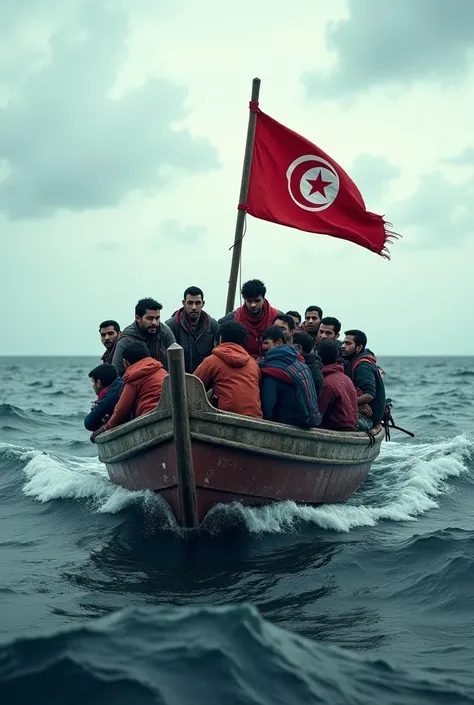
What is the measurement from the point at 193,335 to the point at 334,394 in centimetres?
198

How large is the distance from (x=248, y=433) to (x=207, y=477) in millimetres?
492

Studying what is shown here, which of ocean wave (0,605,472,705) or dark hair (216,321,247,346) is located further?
dark hair (216,321,247,346)

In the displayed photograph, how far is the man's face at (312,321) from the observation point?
34.1 ft

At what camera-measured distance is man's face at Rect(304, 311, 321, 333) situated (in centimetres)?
1040

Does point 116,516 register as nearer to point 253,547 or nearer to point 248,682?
point 253,547

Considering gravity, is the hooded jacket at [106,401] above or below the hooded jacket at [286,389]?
below

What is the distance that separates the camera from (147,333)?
846 cm

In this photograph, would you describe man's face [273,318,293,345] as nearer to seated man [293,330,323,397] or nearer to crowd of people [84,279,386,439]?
crowd of people [84,279,386,439]

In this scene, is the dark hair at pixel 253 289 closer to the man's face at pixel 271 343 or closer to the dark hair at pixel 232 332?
the man's face at pixel 271 343

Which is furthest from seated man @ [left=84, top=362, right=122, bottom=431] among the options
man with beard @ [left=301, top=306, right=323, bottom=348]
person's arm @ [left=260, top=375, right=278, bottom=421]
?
man with beard @ [left=301, top=306, right=323, bottom=348]

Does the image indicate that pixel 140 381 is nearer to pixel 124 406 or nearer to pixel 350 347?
pixel 124 406

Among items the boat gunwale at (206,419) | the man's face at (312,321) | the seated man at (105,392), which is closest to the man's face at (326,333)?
the man's face at (312,321)

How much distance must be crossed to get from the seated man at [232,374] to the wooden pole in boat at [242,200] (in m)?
2.38

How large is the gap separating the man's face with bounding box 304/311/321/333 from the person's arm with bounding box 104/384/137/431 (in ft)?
11.2
